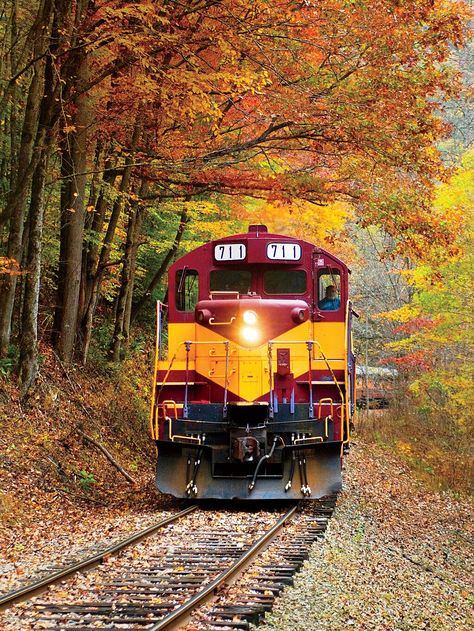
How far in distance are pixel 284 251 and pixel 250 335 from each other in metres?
1.37

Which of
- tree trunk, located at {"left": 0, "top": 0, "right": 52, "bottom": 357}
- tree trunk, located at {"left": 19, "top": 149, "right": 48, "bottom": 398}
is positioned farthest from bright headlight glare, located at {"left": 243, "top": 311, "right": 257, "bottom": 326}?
tree trunk, located at {"left": 0, "top": 0, "right": 52, "bottom": 357}

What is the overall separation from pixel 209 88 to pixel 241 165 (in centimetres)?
580

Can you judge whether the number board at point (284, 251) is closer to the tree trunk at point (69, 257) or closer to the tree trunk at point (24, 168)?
the tree trunk at point (24, 168)

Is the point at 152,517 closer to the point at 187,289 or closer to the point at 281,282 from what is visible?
the point at 187,289

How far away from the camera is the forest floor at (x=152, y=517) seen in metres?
6.52

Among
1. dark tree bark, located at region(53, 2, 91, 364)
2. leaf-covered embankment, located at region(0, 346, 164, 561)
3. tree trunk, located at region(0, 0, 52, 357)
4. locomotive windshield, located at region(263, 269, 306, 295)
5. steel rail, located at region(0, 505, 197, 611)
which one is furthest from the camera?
dark tree bark, located at region(53, 2, 91, 364)

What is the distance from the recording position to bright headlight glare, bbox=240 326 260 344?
10.9m

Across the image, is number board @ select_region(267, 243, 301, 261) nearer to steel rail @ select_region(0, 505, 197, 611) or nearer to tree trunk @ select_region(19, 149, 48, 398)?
tree trunk @ select_region(19, 149, 48, 398)

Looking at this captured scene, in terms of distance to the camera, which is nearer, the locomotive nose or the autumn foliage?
the locomotive nose

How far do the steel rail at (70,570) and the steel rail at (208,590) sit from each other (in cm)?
124

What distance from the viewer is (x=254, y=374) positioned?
10.9 m

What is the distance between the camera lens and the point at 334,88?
13.0 metres

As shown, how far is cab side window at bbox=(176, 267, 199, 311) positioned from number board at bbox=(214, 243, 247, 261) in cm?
47

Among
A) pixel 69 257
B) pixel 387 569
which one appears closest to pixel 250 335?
pixel 387 569
